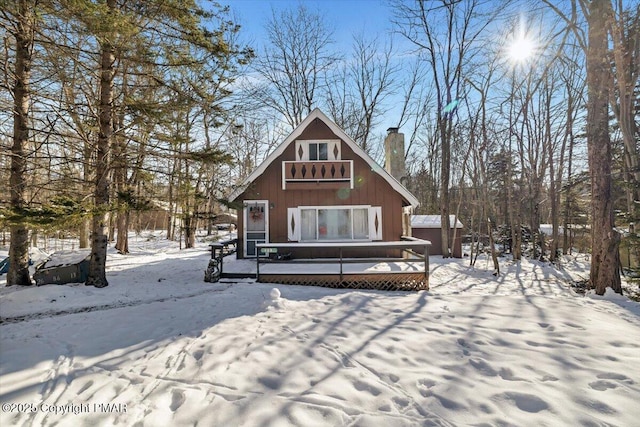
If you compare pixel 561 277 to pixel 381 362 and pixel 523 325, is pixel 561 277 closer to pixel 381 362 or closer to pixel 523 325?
pixel 523 325

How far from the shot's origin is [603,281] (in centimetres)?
705

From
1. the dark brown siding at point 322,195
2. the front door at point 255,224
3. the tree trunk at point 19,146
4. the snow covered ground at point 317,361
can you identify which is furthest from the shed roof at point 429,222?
the tree trunk at point 19,146

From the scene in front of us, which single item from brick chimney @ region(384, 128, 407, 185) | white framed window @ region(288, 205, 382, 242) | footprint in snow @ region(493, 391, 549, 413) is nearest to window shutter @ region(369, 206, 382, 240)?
white framed window @ region(288, 205, 382, 242)

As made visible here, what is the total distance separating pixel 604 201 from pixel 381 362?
7429mm

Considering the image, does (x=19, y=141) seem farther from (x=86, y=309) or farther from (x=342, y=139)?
(x=342, y=139)

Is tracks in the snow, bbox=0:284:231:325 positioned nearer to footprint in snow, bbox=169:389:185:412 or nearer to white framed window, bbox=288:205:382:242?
footprint in snow, bbox=169:389:185:412

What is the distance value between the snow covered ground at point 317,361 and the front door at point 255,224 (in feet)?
17.6

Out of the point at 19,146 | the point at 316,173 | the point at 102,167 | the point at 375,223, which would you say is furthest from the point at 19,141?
the point at 375,223

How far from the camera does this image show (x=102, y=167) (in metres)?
6.64

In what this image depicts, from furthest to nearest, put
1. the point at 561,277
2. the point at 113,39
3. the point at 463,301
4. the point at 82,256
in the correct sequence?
the point at 561,277 < the point at 82,256 < the point at 463,301 < the point at 113,39

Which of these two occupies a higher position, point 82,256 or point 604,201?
point 604,201

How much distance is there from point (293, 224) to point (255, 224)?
1507 millimetres

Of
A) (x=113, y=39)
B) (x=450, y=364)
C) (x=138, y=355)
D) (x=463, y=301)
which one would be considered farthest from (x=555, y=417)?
(x=113, y=39)

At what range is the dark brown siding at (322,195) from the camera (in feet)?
37.3
